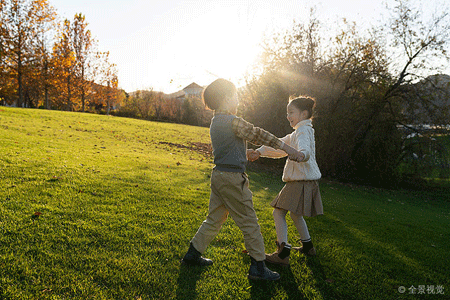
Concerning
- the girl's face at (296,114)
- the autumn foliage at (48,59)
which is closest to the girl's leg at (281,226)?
the girl's face at (296,114)

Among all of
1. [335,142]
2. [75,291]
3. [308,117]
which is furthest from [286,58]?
[75,291]

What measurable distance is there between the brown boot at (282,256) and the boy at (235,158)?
39 centimetres

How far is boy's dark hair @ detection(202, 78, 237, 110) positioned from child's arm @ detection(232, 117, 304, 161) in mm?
298

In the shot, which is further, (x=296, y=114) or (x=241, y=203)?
(x=296, y=114)

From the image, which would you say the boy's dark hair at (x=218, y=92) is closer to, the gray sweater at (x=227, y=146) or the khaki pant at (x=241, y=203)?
the gray sweater at (x=227, y=146)

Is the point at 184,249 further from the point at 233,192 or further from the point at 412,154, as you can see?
the point at 412,154

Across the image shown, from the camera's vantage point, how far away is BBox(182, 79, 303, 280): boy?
2.75 meters

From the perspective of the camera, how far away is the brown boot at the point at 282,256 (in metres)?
3.32

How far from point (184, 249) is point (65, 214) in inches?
76.2

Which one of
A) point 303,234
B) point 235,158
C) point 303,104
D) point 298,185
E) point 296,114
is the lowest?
point 303,234

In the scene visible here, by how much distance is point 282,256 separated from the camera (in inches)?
131

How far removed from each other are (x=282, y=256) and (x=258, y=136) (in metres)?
1.60

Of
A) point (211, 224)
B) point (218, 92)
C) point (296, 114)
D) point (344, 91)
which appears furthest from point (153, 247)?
point (344, 91)

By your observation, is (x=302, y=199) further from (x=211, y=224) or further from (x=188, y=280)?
(x=188, y=280)
